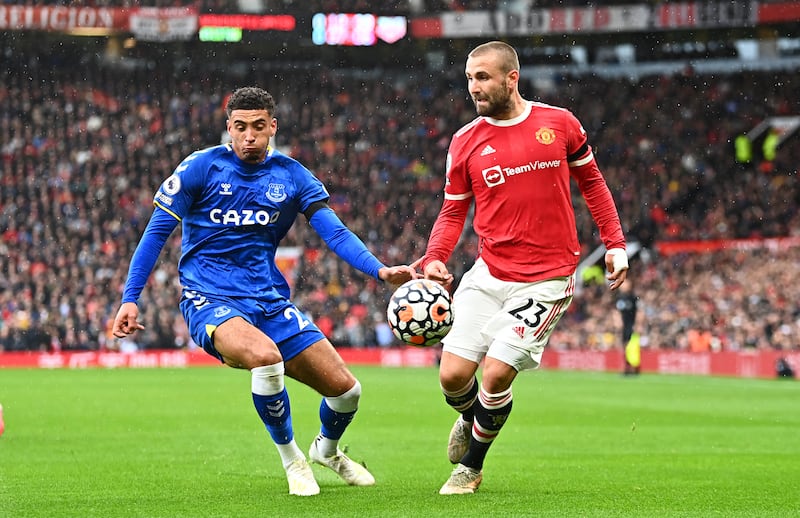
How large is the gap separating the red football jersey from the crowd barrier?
65.5 feet

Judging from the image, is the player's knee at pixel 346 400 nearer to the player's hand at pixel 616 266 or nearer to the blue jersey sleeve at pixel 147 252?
the blue jersey sleeve at pixel 147 252

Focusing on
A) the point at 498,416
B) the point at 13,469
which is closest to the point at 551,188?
the point at 498,416

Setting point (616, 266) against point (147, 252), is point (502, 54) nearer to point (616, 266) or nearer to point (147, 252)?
point (616, 266)

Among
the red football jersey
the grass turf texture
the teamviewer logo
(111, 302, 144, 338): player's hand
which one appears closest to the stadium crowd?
→ the grass turf texture

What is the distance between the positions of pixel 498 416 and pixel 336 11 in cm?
3442

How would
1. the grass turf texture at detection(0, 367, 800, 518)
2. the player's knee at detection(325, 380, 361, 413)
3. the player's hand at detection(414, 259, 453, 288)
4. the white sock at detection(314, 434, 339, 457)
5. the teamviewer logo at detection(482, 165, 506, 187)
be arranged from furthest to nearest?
the white sock at detection(314, 434, 339, 457)
the player's knee at detection(325, 380, 361, 413)
the teamviewer logo at detection(482, 165, 506, 187)
the player's hand at detection(414, 259, 453, 288)
the grass turf texture at detection(0, 367, 800, 518)

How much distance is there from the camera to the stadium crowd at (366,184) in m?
32.8

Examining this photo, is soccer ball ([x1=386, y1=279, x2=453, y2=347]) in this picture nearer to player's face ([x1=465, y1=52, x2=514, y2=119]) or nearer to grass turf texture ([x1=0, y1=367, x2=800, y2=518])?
grass turf texture ([x1=0, y1=367, x2=800, y2=518])

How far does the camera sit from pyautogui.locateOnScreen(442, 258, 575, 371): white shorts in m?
7.25

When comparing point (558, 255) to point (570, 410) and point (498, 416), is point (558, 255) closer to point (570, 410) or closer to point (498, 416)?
point (498, 416)

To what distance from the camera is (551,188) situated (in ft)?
23.9

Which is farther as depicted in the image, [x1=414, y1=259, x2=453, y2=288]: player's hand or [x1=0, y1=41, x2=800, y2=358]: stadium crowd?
[x1=0, y1=41, x2=800, y2=358]: stadium crowd

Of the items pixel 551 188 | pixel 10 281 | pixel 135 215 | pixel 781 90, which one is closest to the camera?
pixel 551 188

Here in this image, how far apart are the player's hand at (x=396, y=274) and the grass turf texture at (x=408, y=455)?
49.0 inches
